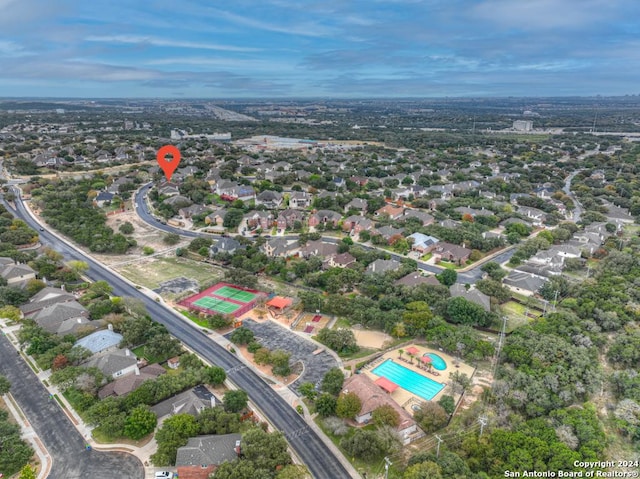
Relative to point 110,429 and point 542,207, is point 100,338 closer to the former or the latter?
point 110,429

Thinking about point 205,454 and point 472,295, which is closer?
point 205,454

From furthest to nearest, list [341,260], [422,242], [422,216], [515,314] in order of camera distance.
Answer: [422,216]
[422,242]
[341,260]
[515,314]

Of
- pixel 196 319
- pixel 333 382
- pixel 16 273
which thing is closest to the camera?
pixel 333 382

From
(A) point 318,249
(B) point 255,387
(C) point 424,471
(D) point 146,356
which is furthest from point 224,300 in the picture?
(C) point 424,471

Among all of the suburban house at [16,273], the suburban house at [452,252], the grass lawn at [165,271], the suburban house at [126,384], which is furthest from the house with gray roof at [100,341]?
Result: the suburban house at [452,252]

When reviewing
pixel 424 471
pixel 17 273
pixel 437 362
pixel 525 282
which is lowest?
pixel 437 362

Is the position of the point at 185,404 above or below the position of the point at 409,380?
above

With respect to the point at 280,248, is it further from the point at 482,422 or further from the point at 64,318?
the point at 482,422

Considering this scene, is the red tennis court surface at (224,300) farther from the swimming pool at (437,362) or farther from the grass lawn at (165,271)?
the swimming pool at (437,362)
